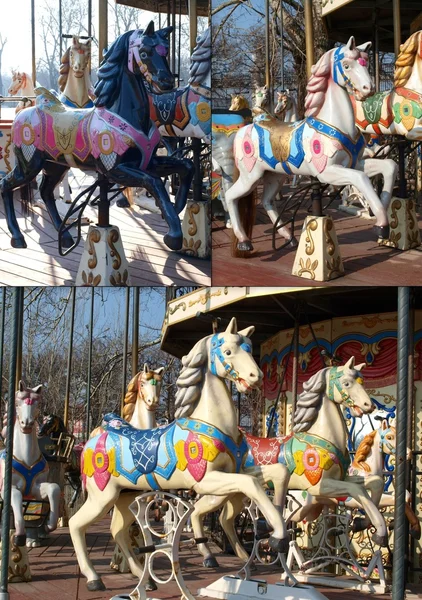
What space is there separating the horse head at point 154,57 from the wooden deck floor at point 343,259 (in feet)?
3.20

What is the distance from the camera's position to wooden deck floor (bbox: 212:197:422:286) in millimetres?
5488

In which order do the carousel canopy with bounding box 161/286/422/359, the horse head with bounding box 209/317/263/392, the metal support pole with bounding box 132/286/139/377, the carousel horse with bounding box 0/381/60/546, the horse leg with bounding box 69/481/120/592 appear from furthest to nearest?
1. the metal support pole with bounding box 132/286/139/377
2. the carousel canopy with bounding box 161/286/422/359
3. the carousel horse with bounding box 0/381/60/546
4. the horse leg with bounding box 69/481/120/592
5. the horse head with bounding box 209/317/263/392

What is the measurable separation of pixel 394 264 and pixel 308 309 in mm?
3011

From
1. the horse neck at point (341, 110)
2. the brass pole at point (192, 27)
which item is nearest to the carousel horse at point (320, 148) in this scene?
the horse neck at point (341, 110)

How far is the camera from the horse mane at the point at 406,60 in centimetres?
544

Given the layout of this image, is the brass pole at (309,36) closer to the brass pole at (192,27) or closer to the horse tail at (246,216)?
the brass pole at (192,27)

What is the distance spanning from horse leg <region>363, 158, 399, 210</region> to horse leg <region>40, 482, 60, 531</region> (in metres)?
2.64

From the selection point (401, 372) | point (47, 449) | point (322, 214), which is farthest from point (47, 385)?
point (401, 372)

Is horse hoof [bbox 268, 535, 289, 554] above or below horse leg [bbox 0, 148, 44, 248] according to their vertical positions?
below

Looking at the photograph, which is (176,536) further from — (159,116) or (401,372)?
(159,116)

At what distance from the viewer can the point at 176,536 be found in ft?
15.3

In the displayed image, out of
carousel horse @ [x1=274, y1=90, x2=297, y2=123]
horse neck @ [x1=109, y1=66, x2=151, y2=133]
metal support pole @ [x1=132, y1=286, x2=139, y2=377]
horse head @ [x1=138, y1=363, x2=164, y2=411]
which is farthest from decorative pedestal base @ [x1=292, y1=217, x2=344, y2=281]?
metal support pole @ [x1=132, y1=286, x2=139, y2=377]

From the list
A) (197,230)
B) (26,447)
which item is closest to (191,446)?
(197,230)

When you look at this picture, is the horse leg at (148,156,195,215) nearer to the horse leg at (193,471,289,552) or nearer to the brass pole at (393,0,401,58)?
the brass pole at (393,0,401,58)
